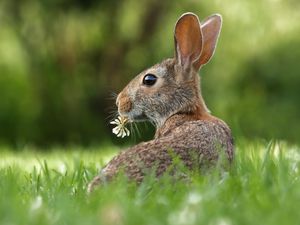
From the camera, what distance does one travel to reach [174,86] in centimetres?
550

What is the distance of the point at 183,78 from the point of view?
5539mm

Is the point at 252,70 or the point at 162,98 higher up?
the point at 162,98

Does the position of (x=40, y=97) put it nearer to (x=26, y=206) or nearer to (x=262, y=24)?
(x=262, y=24)

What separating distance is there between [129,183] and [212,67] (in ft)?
43.4

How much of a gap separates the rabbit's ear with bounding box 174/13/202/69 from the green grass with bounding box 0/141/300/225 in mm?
1181

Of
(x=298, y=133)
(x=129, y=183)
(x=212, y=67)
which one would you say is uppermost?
(x=129, y=183)

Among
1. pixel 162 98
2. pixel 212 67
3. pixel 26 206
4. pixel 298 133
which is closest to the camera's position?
pixel 26 206

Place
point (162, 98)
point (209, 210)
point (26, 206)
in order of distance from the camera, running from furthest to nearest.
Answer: point (162, 98) → point (26, 206) → point (209, 210)

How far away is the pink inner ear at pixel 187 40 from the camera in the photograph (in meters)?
5.48

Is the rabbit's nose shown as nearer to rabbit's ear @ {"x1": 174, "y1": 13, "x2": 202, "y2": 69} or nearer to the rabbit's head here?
the rabbit's head

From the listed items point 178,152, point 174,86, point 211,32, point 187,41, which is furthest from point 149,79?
point 178,152

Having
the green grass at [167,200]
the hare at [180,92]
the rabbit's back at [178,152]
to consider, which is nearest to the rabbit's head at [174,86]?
the hare at [180,92]

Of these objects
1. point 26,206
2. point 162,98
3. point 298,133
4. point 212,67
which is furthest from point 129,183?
point 212,67

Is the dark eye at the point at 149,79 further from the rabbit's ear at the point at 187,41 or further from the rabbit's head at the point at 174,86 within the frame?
the rabbit's ear at the point at 187,41
